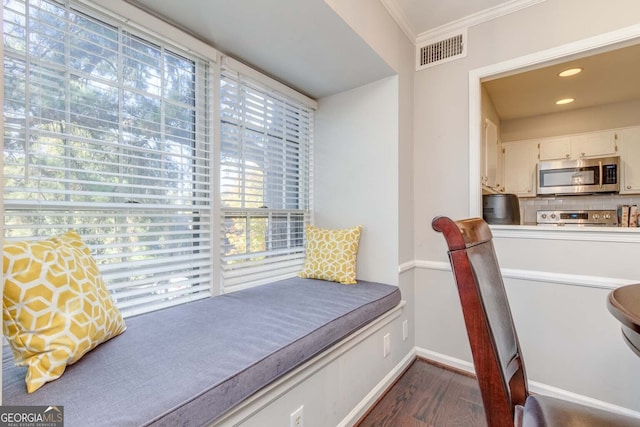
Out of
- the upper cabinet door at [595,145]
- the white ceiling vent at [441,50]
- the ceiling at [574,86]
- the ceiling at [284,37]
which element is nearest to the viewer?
the ceiling at [284,37]

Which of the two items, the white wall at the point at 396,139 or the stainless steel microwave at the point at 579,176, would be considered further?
the stainless steel microwave at the point at 579,176

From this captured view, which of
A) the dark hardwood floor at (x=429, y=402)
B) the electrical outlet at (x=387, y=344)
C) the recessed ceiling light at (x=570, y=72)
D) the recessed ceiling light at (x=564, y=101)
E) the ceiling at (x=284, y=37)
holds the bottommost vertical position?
the dark hardwood floor at (x=429, y=402)

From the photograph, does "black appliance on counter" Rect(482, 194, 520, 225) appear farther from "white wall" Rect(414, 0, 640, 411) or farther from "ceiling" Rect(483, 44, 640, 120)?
"ceiling" Rect(483, 44, 640, 120)

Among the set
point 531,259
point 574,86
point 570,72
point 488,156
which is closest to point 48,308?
point 531,259

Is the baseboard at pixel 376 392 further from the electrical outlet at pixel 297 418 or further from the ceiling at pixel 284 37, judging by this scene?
the ceiling at pixel 284 37

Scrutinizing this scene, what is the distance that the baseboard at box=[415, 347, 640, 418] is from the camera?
1614mm

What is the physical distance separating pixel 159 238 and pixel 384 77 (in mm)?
1858

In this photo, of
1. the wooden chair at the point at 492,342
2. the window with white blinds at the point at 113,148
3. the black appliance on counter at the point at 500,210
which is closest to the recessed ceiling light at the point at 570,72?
the black appliance on counter at the point at 500,210

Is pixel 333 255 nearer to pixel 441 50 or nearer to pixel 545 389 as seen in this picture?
pixel 545 389

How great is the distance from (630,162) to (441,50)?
10.1 ft

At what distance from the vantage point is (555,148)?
3.82 m

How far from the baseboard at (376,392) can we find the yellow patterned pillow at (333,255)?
659 mm

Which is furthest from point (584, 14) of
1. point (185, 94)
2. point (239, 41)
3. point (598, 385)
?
point (185, 94)

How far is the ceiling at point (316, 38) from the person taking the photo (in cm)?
144
